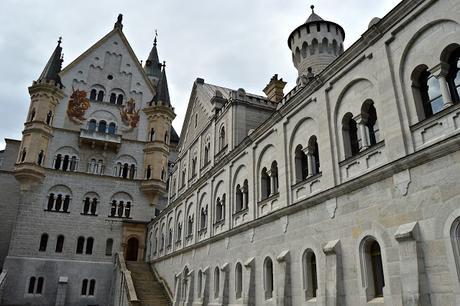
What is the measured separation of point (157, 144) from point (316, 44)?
947 inches

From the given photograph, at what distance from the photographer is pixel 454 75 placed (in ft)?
34.4

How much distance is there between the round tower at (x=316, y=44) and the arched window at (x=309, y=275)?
16575 millimetres

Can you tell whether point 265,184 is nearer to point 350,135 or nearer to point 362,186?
point 350,135

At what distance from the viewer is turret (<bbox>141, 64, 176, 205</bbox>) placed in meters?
44.5

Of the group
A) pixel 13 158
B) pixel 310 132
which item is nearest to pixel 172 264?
pixel 310 132

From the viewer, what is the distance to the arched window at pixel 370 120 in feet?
42.8

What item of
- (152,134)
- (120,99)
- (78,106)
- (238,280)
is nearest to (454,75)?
(238,280)

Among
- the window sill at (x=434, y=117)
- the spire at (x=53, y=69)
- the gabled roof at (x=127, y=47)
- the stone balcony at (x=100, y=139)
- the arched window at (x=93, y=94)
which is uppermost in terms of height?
the gabled roof at (x=127, y=47)

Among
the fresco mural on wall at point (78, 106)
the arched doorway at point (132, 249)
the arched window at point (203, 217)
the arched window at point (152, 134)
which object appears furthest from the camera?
the arched window at point (152, 134)

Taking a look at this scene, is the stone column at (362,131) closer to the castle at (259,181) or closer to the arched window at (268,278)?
the castle at (259,181)

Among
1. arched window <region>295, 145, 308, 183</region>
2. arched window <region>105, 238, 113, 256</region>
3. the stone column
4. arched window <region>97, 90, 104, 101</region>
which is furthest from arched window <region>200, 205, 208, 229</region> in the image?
arched window <region>97, 90, 104, 101</region>

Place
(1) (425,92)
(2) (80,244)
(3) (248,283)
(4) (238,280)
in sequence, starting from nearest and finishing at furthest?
(1) (425,92), (3) (248,283), (4) (238,280), (2) (80,244)

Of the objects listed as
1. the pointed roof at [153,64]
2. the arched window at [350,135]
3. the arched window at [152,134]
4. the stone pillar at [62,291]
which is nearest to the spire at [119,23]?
the arched window at [152,134]

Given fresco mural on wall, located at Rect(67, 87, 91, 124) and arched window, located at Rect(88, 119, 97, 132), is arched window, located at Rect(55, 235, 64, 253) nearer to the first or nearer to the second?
arched window, located at Rect(88, 119, 97, 132)
